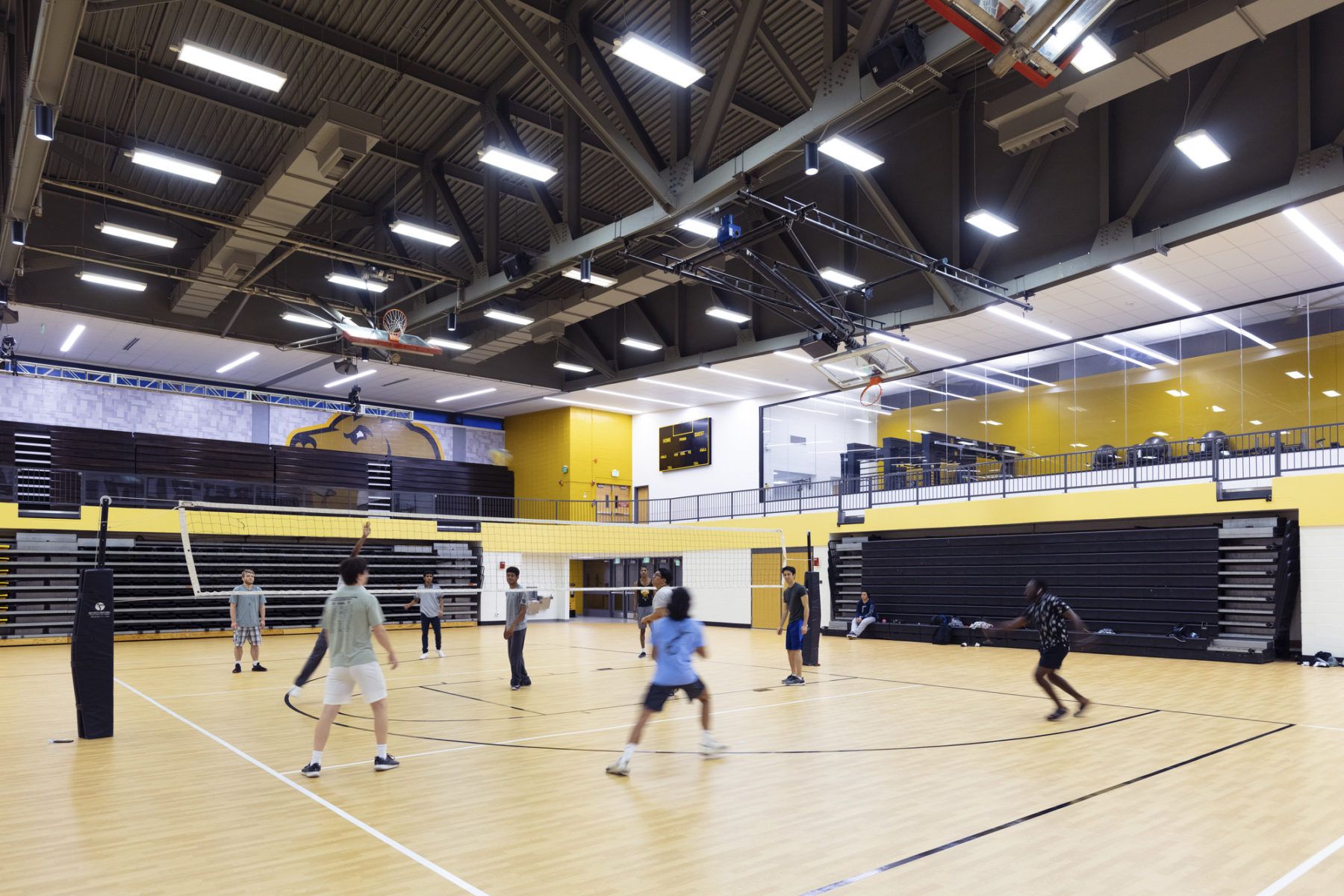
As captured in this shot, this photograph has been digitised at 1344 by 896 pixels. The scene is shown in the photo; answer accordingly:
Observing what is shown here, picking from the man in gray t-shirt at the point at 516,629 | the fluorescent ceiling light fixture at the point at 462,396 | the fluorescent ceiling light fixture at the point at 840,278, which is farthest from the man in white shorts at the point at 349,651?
the fluorescent ceiling light fixture at the point at 462,396

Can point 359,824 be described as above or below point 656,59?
below

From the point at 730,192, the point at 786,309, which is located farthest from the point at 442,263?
the point at 730,192

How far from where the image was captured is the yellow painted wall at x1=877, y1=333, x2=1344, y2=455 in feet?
60.4

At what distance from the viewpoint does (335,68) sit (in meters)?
14.6

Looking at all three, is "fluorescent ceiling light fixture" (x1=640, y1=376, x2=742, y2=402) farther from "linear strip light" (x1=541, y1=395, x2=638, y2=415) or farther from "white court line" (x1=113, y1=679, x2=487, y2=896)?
"white court line" (x1=113, y1=679, x2=487, y2=896)

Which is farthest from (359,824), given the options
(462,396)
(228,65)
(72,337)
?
(462,396)

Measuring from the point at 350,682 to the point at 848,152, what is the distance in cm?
1005

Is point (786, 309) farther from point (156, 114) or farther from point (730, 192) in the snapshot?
point (156, 114)

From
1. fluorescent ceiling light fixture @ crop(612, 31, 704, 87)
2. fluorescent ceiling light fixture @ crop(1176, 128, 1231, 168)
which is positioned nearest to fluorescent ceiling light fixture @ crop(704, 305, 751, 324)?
fluorescent ceiling light fixture @ crop(612, 31, 704, 87)

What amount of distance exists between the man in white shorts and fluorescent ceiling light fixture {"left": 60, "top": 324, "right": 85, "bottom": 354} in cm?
1939

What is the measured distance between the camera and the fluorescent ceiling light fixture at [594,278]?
56.5ft

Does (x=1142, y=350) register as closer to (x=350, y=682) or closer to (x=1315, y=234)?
(x=1315, y=234)

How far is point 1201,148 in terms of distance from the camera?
12344mm

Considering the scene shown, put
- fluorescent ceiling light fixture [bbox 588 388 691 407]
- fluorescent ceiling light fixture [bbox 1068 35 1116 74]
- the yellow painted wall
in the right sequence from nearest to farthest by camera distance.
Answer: fluorescent ceiling light fixture [bbox 1068 35 1116 74] < the yellow painted wall < fluorescent ceiling light fixture [bbox 588 388 691 407]
